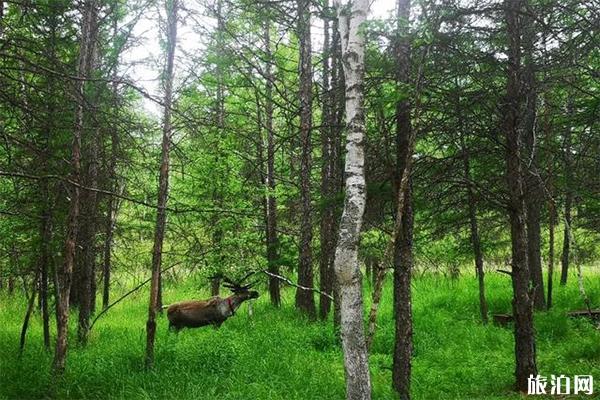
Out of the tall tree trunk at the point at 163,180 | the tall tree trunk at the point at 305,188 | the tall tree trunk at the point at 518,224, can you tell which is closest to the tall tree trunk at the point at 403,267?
the tall tree trunk at the point at 518,224

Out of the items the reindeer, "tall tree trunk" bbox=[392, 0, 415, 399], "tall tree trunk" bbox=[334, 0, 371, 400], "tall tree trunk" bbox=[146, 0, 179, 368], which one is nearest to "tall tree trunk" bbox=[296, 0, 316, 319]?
the reindeer

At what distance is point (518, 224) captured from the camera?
320 inches

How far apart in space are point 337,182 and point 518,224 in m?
4.89

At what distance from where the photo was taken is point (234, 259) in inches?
587

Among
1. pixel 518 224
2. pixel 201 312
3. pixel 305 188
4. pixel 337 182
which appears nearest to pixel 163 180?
pixel 305 188

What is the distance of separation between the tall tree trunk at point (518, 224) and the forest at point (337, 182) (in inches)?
1.3

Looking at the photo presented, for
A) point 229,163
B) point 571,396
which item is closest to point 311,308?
point 229,163

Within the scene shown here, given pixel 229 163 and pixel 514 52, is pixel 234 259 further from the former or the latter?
pixel 514 52

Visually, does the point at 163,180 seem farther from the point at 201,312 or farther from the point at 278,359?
the point at 201,312

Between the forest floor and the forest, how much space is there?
0.06 metres

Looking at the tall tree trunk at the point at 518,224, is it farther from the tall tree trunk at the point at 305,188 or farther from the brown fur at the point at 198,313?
the brown fur at the point at 198,313

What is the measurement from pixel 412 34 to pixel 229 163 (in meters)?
11.0

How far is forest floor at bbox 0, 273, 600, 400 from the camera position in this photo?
8539mm

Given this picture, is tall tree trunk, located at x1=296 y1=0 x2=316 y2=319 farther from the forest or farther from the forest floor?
the forest floor
